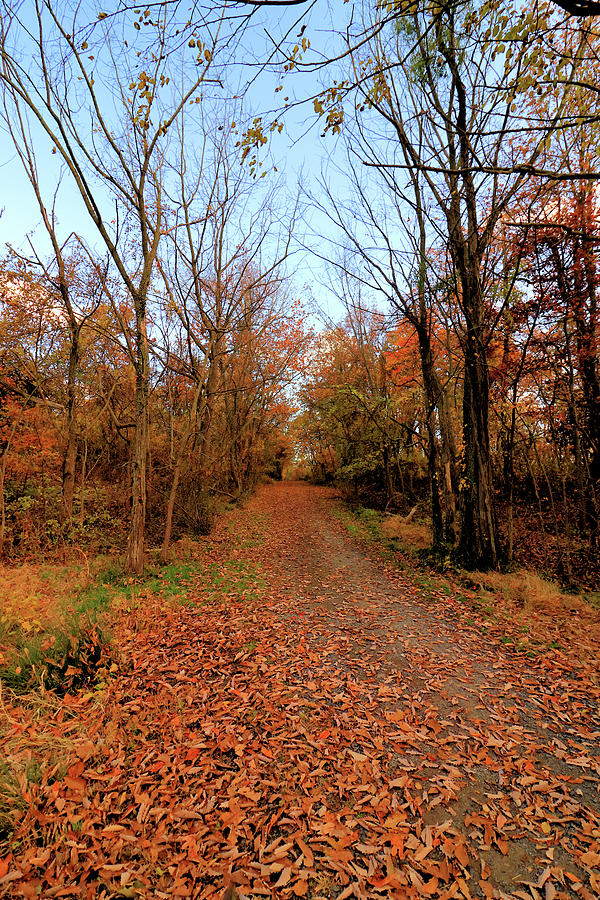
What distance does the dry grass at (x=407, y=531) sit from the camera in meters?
9.70

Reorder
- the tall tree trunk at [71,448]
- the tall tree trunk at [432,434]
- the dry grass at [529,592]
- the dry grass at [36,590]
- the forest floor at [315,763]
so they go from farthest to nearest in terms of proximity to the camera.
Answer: the tall tree trunk at [71,448] < the tall tree trunk at [432,434] < the dry grass at [529,592] < the dry grass at [36,590] < the forest floor at [315,763]

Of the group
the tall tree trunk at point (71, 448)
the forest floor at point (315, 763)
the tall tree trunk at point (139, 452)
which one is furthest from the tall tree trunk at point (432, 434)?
the tall tree trunk at point (71, 448)

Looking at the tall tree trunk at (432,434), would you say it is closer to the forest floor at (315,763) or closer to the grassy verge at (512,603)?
the grassy verge at (512,603)

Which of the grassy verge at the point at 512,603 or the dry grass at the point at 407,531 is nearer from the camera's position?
the grassy verge at the point at 512,603

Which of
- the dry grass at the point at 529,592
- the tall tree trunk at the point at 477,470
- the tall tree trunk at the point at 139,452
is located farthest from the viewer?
the tall tree trunk at the point at 477,470

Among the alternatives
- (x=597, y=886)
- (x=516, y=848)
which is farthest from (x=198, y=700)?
(x=597, y=886)

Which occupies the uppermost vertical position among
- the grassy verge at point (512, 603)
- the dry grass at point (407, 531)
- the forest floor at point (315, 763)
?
the dry grass at point (407, 531)

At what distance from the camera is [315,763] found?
2.97 m

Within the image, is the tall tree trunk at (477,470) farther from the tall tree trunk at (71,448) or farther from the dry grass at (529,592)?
the tall tree trunk at (71,448)

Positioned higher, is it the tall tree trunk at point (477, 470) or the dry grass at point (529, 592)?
the tall tree trunk at point (477, 470)

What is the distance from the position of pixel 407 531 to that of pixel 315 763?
28.2 ft

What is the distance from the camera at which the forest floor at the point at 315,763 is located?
2.16 metres

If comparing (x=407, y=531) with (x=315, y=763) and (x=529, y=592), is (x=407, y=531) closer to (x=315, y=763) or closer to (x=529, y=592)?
(x=529, y=592)

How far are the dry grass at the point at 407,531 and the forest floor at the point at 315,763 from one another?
4.26 metres
